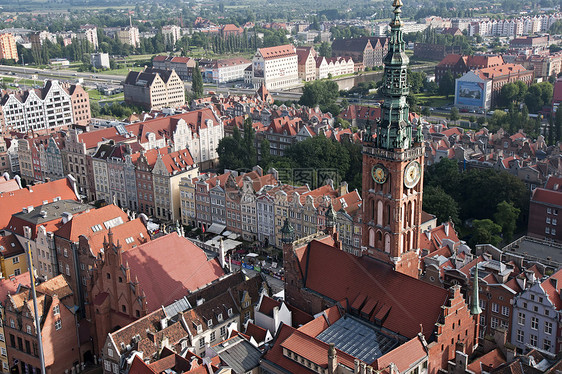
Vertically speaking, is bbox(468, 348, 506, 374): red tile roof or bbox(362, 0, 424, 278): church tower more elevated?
bbox(362, 0, 424, 278): church tower

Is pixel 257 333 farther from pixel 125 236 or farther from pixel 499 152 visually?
pixel 499 152

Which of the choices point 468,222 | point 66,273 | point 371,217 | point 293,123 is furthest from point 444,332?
point 293,123

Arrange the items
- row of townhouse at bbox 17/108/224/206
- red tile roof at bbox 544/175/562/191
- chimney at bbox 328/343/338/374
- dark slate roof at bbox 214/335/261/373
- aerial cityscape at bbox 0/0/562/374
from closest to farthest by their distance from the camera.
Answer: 1. chimney at bbox 328/343/338/374
2. aerial cityscape at bbox 0/0/562/374
3. dark slate roof at bbox 214/335/261/373
4. red tile roof at bbox 544/175/562/191
5. row of townhouse at bbox 17/108/224/206

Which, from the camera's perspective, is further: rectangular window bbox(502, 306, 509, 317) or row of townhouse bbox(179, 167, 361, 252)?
row of townhouse bbox(179, 167, 361, 252)

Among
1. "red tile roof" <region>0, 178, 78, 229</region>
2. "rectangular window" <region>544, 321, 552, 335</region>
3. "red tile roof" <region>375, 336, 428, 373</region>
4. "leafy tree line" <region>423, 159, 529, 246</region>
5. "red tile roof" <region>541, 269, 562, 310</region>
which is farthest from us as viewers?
"leafy tree line" <region>423, 159, 529, 246</region>

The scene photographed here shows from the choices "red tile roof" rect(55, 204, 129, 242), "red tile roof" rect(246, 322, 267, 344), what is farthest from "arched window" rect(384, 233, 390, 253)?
"red tile roof" rect(55, 204, 129, 242)

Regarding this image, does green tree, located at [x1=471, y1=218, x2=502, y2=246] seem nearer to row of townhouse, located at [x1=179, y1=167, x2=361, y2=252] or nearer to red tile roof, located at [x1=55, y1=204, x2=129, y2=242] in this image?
row of townhouse, located at [x1=179, y1=167, x2=361, y2=252]

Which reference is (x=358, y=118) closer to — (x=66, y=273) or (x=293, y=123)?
(x=293, y=123)
